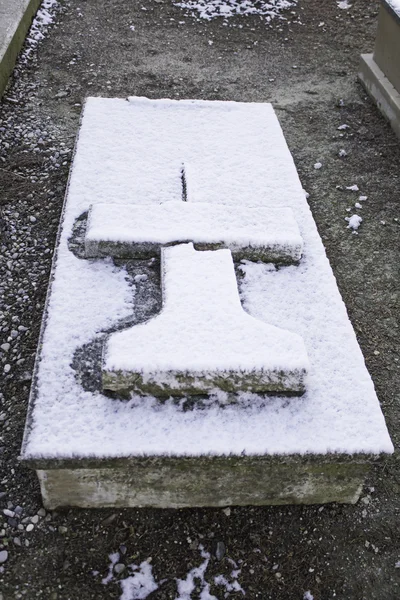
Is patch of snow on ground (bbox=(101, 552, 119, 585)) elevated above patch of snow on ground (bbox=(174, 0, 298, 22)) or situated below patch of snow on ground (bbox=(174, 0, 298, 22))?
below

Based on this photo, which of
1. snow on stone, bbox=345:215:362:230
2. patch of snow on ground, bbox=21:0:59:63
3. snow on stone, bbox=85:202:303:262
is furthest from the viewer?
patch of snow on ground, bbox=21:0:59:63

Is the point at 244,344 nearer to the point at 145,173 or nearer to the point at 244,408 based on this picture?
the point at 244,408

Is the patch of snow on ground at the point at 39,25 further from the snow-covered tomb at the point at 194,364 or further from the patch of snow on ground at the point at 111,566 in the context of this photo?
the patch of snow on ground at the point at 111,566

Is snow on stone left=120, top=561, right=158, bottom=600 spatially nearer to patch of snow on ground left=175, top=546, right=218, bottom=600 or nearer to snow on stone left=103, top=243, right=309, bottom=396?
patch of snow on ground left=175, top=546, right=218, bottom=600

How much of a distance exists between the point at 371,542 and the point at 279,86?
4.52 metres

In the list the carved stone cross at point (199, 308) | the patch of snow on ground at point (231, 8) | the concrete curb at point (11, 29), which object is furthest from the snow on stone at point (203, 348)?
the patch of snow on ground at point (231, 8)

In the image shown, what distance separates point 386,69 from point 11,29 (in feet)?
11.3

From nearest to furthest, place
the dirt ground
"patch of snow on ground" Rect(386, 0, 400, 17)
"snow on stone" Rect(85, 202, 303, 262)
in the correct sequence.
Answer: the dirt ground, "snow on stone" Rect(85, 202, 303, 262), "patch of snow on ground" Rect(386, 0, 400, 17)

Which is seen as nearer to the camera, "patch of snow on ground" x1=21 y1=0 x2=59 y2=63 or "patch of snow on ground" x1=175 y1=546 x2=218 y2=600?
"patch of snow on ground" x1=175 y1=546 x2=218 y2=600

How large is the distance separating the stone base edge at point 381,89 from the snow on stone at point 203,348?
3.30m

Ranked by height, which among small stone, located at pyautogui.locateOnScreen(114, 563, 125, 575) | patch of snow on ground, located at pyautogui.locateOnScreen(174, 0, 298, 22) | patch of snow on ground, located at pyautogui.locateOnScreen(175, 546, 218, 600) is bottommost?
patch of snow on ground, located at pyautogui.locateOnScreen(175, 546, 218, 600)

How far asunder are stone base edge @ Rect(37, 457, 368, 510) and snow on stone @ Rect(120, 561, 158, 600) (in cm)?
25

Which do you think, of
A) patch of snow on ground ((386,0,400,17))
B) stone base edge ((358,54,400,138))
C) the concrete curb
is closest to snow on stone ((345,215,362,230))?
stone base edge ((358,54,400,138))

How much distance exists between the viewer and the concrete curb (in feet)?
17.1
